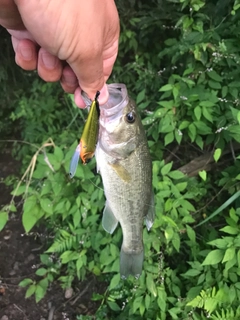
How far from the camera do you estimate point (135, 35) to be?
3.31 m

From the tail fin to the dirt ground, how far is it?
109 cm

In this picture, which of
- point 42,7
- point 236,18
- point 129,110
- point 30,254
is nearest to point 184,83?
point 236,18

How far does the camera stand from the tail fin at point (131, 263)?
2053 mm

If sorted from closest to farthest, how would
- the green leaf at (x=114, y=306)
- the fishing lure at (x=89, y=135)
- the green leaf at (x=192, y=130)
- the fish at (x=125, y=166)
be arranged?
the fishing lure at (x=89, y=135)
the fish at (x=125, y=166)
the green leaf at (x=192, y=130)
the green leaf at (x=114, y=306)

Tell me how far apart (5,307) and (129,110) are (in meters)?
2.33

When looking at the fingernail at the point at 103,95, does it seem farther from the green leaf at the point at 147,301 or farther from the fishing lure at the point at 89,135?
the green leaf at the point at 147,301

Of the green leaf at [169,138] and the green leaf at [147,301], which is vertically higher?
the green leaf at [169,138]

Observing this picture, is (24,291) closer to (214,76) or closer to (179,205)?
(179,205)

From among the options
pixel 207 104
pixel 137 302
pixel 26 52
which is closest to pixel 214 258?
pixel 137 302

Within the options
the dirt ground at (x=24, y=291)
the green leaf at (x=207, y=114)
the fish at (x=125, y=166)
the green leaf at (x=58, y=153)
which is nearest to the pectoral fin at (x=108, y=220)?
the fish at (x=125, y=166)

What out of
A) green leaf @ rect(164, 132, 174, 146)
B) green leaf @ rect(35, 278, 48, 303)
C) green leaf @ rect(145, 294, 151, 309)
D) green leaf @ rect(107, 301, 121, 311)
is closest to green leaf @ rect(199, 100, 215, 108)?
green leaf @ rect(164, 132, 174, 146)

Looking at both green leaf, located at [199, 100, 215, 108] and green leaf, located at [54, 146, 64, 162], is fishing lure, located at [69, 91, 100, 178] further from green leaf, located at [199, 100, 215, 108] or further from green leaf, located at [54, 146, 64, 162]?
green leaf, located at [199, 100, 215, 108]

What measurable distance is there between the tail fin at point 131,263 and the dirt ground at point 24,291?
1086 millimetres

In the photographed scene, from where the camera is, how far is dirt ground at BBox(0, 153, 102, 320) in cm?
315
